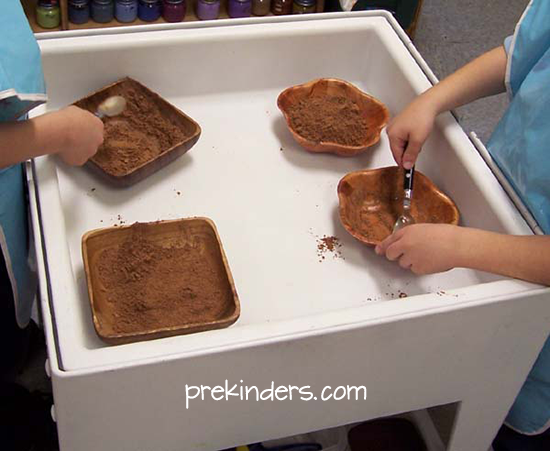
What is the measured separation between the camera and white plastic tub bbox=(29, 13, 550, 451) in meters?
0.67

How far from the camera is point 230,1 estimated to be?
6.80 ft

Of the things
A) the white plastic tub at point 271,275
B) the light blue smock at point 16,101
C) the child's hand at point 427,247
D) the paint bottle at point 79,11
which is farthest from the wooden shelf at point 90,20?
the child's hand at point 427,247

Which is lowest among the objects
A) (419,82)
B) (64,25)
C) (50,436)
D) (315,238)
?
(50,436)

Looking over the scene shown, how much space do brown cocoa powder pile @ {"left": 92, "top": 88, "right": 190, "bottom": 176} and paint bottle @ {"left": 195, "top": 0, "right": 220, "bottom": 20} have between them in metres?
1.13

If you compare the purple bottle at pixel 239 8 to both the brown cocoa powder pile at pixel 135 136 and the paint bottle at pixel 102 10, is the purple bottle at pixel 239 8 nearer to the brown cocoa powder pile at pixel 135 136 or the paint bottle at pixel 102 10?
the paint bottle at pixel 102 10

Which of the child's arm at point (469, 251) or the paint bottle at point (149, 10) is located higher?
the child's arm at point (469, 251)

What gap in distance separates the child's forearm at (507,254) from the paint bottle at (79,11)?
1.53 m

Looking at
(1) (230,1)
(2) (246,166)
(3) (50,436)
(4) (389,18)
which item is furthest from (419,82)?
(1) (230,1)

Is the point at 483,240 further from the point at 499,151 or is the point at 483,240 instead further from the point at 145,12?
the point at 145,12

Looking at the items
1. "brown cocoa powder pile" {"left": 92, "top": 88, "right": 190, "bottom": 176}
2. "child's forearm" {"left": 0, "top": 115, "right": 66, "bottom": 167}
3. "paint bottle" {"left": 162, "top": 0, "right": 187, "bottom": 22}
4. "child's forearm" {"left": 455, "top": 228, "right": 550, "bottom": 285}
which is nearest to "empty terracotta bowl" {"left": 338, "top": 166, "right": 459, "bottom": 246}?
"child's forearm" {"left": 455, "top": 228, "right": 550, "bottom": 285}

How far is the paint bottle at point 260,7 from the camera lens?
2.08m

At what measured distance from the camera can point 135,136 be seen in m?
A: 0.96

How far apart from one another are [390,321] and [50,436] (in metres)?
0.76

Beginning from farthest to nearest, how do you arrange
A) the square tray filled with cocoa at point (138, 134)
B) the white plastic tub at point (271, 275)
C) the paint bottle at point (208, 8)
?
the paint bottle at point (208, 8), the square tray filled with cocoa at point (138, 134), the white plastic tub at point (271, 275)
